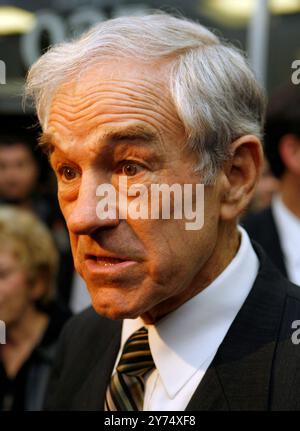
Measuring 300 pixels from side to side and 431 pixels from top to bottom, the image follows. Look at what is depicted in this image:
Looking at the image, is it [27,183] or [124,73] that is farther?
[27,183]

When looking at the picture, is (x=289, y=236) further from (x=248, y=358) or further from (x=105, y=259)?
(x=105, y=259)

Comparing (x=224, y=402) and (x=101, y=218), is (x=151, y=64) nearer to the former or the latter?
(x=101, y=218)

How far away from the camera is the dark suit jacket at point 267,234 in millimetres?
3203

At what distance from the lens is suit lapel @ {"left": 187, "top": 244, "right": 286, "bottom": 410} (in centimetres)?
178

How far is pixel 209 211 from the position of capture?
1863 mm

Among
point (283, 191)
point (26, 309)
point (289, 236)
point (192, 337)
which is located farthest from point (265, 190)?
point (192, 337)

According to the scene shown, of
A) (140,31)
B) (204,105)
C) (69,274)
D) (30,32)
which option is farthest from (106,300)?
(30,32)

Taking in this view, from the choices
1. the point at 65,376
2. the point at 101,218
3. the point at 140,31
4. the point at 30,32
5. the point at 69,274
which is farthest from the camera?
the point at 30,32

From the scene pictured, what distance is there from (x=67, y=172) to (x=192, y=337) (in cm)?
58

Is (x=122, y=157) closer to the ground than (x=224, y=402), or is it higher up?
higher up

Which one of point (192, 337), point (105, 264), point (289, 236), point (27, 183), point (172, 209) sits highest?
point (172, 209)

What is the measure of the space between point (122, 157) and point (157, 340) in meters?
0.56

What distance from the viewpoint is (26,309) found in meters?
3.52

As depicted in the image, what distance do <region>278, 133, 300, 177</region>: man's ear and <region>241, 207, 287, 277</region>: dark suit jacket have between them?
0.87 ft
